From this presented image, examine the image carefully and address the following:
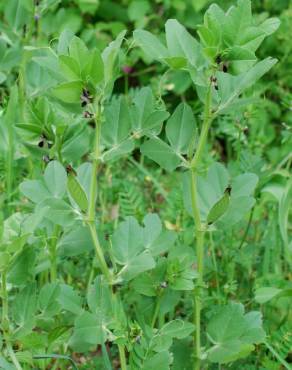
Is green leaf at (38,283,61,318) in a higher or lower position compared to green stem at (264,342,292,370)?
higher

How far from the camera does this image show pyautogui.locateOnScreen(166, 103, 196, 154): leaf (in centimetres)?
133

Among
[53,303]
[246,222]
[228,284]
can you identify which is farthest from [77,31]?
[53,303]

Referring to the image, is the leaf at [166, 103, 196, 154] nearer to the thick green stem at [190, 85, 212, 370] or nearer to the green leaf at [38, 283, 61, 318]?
the thick green stem at [190, 85, 212, 370]

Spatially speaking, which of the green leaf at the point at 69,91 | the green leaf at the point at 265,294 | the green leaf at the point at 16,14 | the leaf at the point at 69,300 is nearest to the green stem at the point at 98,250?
Answer: the leaf at the point at 69,300

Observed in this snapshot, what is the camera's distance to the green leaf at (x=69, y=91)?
115 centimetres

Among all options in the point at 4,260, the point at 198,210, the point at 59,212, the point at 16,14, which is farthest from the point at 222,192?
the point at 16,14

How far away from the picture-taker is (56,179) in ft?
4.42

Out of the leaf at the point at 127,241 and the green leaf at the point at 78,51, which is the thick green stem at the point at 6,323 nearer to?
the leaf at the point at 127,241

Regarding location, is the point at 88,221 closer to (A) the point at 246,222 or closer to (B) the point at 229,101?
(B) the point at 229,101

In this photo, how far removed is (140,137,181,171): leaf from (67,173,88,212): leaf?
0.15 meters

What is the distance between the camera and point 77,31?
3.36m

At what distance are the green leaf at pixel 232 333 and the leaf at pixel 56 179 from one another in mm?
343

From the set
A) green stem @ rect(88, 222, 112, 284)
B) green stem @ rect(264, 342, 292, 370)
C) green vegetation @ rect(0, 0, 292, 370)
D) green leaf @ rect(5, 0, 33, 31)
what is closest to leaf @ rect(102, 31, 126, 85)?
green vegetation @ rect(0, 0, 292, 370)

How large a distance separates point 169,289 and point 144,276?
6 centimetres
